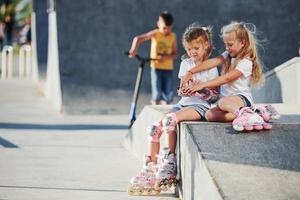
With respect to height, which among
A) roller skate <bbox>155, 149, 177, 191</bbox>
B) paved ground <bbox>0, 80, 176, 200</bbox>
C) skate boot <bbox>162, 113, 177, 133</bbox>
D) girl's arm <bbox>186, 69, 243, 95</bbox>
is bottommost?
paved ground <bbox>0, 80, 176, 200</bbox>

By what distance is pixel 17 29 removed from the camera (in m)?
59.1

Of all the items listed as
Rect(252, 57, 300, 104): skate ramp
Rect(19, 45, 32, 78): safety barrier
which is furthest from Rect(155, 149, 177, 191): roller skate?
Rect(19, 45, 32, 78): safety barrier

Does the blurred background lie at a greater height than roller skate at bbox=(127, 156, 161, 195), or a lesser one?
greater

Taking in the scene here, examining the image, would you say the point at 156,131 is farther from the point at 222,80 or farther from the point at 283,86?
the point at 283,86

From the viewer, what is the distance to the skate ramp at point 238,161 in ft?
21.6

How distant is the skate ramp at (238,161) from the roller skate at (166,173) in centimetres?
7

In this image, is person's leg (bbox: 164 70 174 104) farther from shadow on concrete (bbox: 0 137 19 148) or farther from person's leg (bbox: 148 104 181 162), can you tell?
person's leg (bbox: 148 104 181 162)

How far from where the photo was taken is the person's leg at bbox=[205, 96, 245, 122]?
8.00 m

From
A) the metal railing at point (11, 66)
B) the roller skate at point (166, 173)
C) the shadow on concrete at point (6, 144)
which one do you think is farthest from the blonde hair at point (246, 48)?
the metal railing at point (11, 66)

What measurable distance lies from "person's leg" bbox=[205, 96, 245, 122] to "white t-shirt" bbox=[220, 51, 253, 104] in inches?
5.2

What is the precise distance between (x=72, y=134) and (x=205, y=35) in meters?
5.63

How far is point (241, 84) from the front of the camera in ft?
27.0

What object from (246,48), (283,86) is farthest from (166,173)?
(283,86)

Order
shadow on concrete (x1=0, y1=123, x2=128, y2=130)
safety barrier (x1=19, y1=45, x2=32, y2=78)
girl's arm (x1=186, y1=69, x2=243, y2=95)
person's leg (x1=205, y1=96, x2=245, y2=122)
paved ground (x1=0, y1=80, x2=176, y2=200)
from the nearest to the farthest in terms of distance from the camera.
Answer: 1. person's leg (x1=205, y1=96, x2=245, y2=122)
2. girl's arm (x1=186, y1=69, x2=243, y2=95)
3. paved ground (x1=0, y1=80, x2=176, y2=200)
4. shadow on concrete (x1=0, y1=123, x2=128, y2=130)
5. safety barrier (x1=19, y1=45, x2=32, y2=78)
